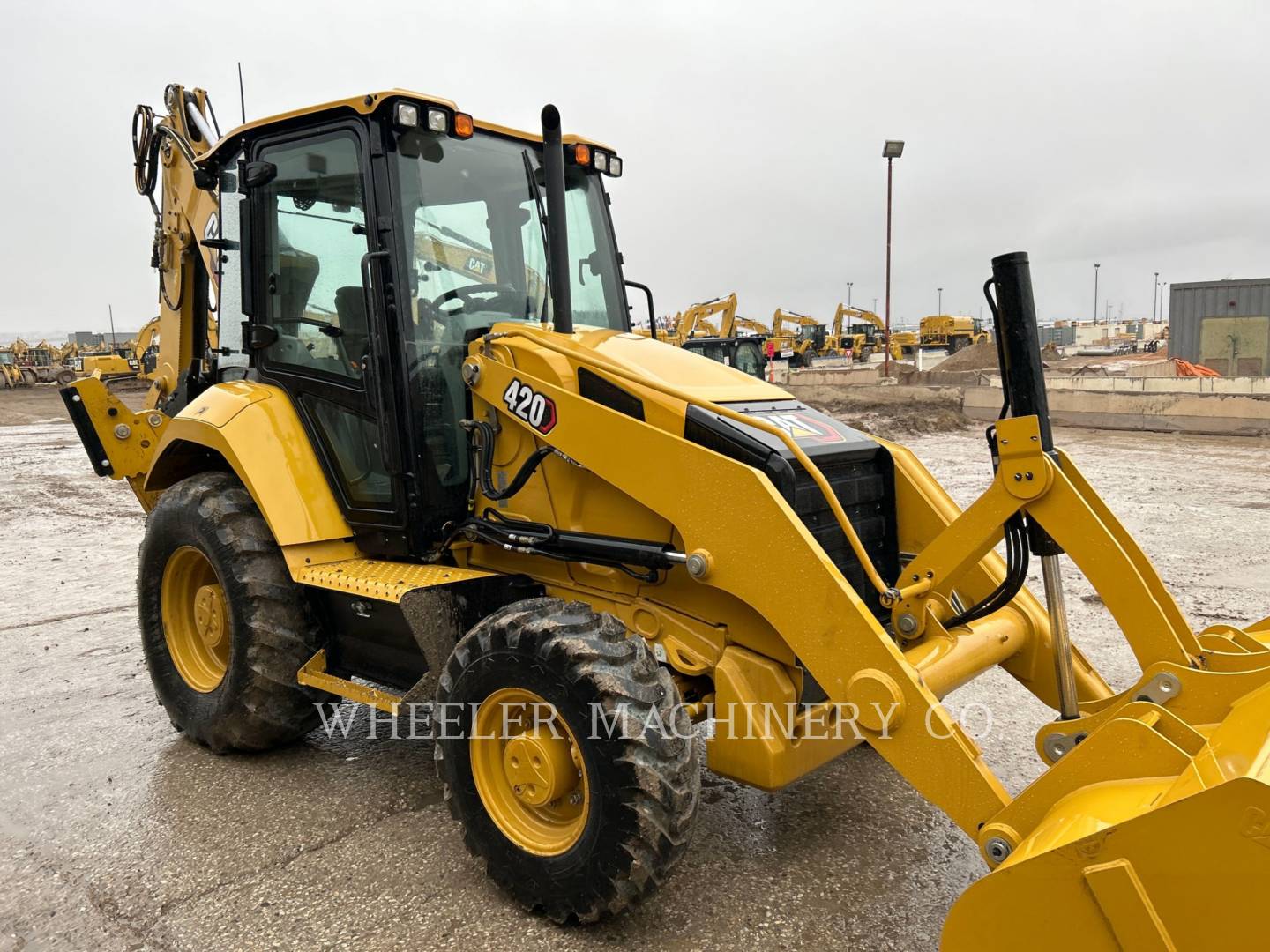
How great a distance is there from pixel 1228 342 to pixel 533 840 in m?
34.8

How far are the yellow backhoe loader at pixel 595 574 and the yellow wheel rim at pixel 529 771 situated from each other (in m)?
0.01

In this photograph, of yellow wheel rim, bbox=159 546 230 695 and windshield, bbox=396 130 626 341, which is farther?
yellow wheel rim, bbox=159 546 230 695

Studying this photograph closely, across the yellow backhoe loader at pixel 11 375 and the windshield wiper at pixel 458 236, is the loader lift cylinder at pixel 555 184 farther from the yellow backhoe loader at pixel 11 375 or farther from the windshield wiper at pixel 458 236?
the yellow backhoe loader at pixel 11 375

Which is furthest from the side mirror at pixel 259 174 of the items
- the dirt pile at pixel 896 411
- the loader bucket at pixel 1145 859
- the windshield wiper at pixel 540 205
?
the dirt pile at pixel 896 411

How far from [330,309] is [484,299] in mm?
648

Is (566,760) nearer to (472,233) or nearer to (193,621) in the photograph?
(472,233)

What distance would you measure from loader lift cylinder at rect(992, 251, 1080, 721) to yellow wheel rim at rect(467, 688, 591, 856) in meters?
1.41

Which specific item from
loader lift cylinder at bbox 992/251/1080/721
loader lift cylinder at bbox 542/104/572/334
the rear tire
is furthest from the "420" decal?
loader lift cylinder at bbox 992/251/1080/721

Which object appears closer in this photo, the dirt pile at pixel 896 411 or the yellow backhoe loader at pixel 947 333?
the dirt pile at pixel 896 411

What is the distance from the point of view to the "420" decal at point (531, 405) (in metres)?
3.22

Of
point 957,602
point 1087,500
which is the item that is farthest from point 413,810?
point 1087,500

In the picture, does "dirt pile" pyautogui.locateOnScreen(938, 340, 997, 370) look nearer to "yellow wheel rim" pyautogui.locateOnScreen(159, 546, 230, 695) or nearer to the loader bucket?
"yellow wheel rim" pyautogui.locateOnScreen(159, 546, 230, 695)

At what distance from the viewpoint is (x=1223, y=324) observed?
3147 cm

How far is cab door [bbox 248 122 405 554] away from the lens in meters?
3.54
